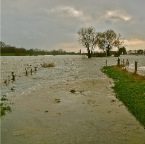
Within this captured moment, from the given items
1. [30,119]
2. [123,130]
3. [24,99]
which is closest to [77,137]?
[123,130]

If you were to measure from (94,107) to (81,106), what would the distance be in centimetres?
79

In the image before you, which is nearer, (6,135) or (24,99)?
(6,135)

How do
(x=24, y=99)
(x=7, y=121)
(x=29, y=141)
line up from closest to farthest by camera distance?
1. (x=29, y=141)
2. (x=7, y=121)
3. (x=24, y=99)

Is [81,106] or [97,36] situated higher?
[97,36]

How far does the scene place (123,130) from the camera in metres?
11.8

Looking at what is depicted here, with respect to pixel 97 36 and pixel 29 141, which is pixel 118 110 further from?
pixel 97 36

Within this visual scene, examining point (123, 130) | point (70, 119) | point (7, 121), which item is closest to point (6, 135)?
point (7, 121)

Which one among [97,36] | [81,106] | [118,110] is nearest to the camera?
[118,110]

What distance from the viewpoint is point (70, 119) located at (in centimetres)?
1361

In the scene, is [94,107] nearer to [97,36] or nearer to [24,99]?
[24,99]

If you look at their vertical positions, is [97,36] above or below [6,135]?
above

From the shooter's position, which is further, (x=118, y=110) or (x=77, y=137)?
(x=118, y=110)

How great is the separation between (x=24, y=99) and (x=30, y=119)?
6143 millimetres

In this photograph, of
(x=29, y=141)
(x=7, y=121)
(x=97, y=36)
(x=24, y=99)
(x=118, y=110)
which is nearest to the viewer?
(x=29, y=141)
